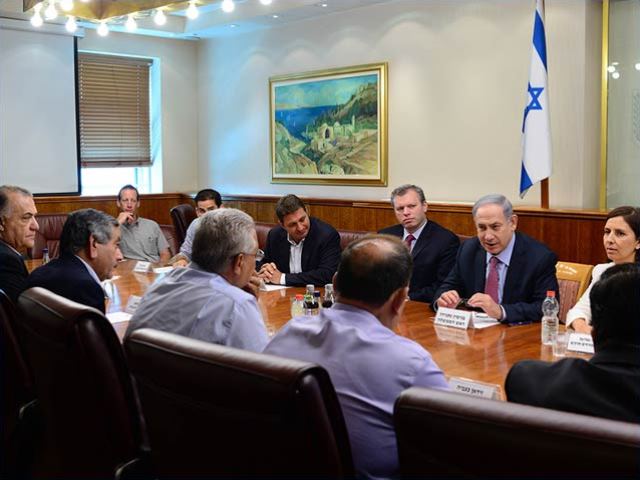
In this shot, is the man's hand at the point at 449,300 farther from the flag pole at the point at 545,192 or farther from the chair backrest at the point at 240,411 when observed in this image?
the flag pole at the point at 545,192

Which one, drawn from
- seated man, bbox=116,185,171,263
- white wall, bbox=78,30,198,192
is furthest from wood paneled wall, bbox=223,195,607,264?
seated man, bbox=116,185,171,263

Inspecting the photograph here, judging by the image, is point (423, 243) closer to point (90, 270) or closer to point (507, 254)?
point (507, 254)

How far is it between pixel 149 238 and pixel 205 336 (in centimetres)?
451

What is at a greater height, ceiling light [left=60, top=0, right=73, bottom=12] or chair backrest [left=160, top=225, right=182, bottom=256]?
ceiling light [left=60, top=0, right=73, bottom=12]

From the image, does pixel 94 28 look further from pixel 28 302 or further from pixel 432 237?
pixel 28 302

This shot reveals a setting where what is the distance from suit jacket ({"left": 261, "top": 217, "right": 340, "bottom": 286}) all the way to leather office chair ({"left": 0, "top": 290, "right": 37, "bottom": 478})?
2.22m

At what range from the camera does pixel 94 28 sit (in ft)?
27.2

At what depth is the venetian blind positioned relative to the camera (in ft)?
27.9

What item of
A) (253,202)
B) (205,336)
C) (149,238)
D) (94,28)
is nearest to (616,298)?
(205,336)

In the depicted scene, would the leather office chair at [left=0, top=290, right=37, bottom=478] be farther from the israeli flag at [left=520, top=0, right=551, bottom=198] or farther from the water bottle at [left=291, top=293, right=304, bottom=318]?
the israeli flag at [left=520, top=0, right=551, bottom=198]

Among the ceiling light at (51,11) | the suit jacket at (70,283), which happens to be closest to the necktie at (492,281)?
the suit jacket at (70,283)

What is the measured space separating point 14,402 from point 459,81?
495cm

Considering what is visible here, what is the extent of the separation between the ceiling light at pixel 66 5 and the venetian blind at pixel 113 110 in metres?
3.28

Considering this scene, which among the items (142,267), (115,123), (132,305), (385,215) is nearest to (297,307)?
(132,305)
